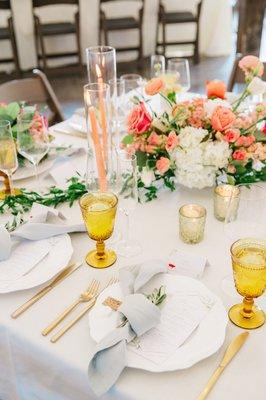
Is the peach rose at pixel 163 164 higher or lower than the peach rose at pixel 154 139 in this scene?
lower

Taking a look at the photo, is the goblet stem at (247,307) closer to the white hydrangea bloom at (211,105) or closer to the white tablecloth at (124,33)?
the white hydrangea bloom at (211,105)

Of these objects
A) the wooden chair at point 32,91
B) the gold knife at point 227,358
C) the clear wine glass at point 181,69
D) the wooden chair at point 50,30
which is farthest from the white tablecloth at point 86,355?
the wooden chair at point 50,30

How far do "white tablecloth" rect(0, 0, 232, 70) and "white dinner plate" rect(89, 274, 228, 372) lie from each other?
4332mm

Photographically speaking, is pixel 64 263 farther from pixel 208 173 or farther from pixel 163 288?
pixel 208 173

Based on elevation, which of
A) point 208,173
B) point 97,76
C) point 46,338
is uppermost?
point 97,76

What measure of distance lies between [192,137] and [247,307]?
50 cm

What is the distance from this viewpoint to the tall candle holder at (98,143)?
4.00 feet

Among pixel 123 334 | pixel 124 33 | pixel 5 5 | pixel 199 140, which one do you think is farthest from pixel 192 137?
pixel 124 33

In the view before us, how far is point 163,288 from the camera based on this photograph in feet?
3.34

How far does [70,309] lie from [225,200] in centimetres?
51

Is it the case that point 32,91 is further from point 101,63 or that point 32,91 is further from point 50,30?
point 50,30

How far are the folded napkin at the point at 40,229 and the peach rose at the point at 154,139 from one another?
0.97 feet

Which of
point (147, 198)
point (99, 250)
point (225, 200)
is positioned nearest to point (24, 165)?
point (147, 198)

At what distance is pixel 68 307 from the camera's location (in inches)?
39.6
